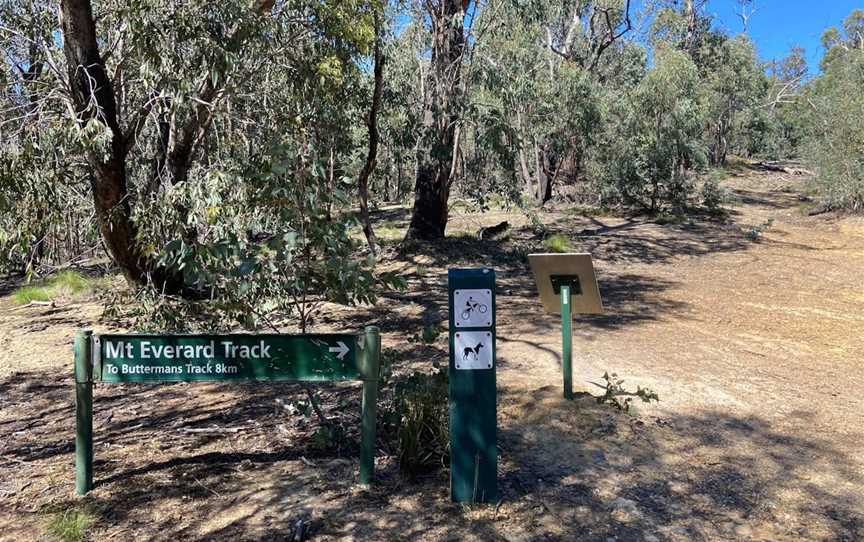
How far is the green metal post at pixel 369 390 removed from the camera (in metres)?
3.76

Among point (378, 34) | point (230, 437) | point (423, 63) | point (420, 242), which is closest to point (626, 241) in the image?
point (420, 242)

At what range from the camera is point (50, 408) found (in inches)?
230

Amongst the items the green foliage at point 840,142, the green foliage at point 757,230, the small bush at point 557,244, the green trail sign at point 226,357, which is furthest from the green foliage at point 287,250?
the green foliage at point 840,142

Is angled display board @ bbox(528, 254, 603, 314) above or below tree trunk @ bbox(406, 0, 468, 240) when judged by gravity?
below

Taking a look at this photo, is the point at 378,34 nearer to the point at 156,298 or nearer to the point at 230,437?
the point at 156,298

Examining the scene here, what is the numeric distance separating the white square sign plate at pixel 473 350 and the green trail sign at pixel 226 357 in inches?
16.7

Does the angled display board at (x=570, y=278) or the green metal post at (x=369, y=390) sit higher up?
the angled display board at (x=570, y=278)

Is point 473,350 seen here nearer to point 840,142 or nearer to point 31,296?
point 31,296

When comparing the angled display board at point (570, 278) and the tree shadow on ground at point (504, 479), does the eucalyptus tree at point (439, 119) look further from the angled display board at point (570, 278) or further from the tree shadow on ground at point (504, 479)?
the tree shadow on ground at point (504, 479)

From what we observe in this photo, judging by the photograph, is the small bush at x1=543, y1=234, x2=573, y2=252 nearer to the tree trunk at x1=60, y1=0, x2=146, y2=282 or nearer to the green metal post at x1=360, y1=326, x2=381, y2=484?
the tree trunk at x1=60, y1=0, x2=146, y2=282

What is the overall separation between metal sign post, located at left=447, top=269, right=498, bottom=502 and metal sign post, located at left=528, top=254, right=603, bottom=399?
62.2 inches

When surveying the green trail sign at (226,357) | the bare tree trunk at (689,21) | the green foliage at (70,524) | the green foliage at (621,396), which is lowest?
the green foliage at (70,524)

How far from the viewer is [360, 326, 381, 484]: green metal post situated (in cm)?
376

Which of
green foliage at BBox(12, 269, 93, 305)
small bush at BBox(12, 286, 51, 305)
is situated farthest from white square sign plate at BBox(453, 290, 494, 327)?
small bush at BBox(12, 286, 51, 305)
